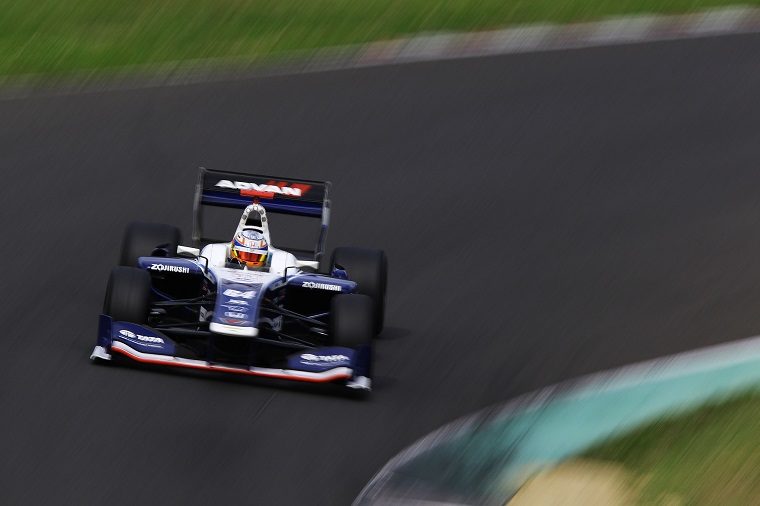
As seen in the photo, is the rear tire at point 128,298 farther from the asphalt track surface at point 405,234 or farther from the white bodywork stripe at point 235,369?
the asphalt track surface at point 405,234

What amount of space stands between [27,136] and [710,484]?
1218 centimetres

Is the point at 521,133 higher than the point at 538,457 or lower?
higher

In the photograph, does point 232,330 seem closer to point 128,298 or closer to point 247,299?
point 247,299

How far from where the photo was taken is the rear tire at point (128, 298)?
523 inches

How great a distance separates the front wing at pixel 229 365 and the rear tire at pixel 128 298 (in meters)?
0.14

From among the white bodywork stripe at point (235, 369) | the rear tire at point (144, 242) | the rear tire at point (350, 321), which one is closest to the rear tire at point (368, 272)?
the rear tire at point (350, 321)

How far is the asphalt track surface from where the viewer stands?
11.8m

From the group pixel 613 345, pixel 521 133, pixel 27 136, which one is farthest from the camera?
pixel 521 133

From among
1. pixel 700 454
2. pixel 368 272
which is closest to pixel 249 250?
pixel 368 272

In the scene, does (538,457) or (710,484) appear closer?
(710,484)

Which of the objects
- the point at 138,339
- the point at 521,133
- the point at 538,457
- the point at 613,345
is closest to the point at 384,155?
the point at 521,133

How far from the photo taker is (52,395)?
1245 cm

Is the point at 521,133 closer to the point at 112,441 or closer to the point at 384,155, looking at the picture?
the point at 384,155

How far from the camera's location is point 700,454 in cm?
1148
